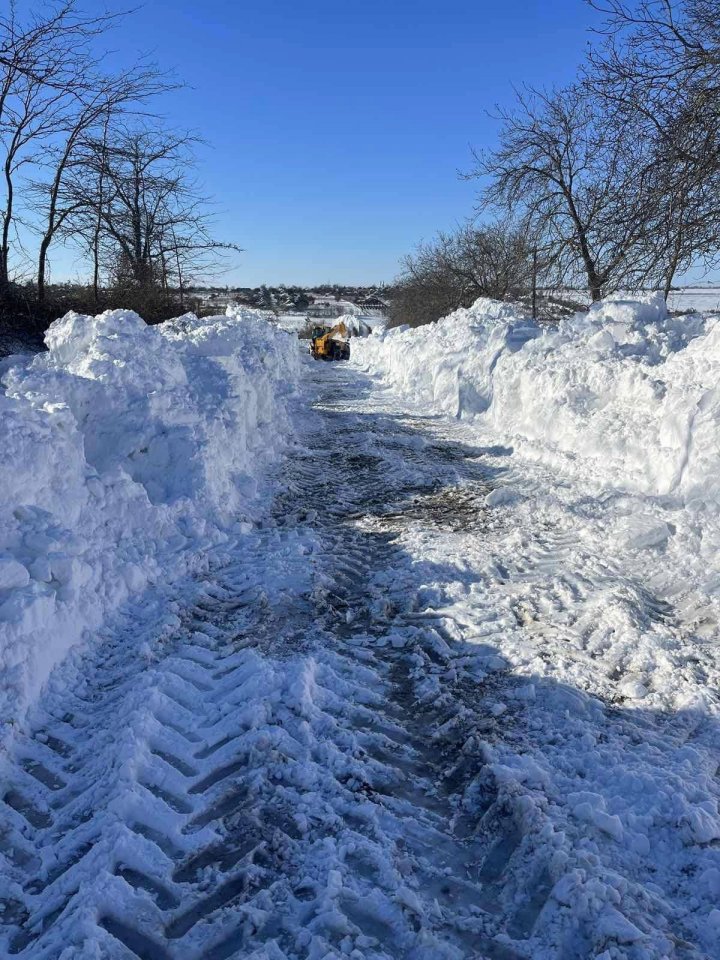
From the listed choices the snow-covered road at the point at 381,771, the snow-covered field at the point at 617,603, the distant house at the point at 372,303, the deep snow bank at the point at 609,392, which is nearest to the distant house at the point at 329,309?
the distant house at the point at 372,303

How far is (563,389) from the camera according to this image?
372 inches

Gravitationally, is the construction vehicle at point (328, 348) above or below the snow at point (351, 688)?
above

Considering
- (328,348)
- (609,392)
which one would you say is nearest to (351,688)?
(609,392)

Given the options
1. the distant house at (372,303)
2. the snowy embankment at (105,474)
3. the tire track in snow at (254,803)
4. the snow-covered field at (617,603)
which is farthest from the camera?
the distant house at (372,303)

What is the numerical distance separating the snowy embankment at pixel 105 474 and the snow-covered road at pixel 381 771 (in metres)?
0.32

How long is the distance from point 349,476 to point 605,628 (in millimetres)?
4954

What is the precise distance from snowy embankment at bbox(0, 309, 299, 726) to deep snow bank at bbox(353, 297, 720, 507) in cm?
425

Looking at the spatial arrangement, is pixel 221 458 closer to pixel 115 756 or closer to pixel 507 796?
pixel 115 756

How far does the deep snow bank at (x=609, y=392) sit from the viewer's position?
6484 mm

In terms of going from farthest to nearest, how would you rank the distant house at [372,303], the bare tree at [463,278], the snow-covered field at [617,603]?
the distant house at [372,303] < the bare tree at [463,278] < the snow-covered field at [617,603]

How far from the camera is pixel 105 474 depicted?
18.6ft

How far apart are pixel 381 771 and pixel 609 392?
6937 millimetres

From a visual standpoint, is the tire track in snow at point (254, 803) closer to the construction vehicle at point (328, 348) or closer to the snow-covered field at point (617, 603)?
the snow-covered field at point (617, 603)

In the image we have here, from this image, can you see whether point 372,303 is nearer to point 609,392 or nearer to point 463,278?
point 463,278
